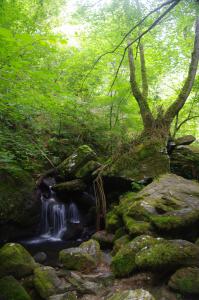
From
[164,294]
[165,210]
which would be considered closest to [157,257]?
[164,294]

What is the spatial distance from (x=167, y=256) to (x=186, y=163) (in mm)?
5795

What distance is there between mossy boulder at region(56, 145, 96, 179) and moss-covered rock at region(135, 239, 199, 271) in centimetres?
539

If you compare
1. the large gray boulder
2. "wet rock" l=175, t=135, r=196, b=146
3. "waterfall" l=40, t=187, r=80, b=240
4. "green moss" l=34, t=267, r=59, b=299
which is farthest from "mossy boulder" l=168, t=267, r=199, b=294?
"wet rock" l=175, t=135, r=196, b=146

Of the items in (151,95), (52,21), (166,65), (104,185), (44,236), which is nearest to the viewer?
(44,236)

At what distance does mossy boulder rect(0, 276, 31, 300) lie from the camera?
3.85 meters

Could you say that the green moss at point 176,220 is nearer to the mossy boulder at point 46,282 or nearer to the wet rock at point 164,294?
the wet rock at point 164,294

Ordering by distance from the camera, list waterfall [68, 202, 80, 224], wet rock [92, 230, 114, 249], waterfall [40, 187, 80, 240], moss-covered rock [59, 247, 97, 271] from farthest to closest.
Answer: waterfall [68, 202, 80, 224] → waterfall [40, 187, 80, 240] → wet rock [92, 230, 114, 249] → moss-covered rock [59, 247, 97, 271]

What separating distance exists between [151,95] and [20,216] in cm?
926

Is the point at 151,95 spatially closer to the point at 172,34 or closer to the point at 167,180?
the point at 172,34

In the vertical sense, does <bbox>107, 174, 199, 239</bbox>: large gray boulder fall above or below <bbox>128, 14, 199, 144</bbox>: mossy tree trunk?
below

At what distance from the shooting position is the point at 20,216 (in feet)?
24.4

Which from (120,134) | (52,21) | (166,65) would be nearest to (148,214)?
(120,134)

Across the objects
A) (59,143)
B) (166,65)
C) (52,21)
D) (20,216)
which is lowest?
(20,216)

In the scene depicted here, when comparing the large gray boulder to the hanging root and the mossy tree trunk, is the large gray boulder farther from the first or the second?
the mossy tree trunk
